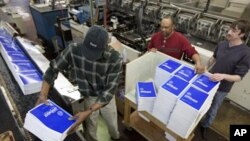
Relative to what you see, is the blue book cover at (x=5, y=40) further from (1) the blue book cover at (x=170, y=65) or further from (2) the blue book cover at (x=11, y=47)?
(1) the blue book cover at (x=170, y=65)

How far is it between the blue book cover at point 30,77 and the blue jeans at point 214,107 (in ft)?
6.01

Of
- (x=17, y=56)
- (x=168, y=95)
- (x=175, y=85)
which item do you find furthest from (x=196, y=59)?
(x=17, y=56)

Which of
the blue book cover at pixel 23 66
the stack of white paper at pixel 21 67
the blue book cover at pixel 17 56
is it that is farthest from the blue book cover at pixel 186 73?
the blue book cover at pixel 17 56

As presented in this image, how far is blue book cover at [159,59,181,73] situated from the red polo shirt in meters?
0.27

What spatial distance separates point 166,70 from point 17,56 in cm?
152

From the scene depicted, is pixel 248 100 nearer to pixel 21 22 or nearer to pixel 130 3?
pixel 130 3

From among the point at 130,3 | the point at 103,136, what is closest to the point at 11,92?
the point at 103,136

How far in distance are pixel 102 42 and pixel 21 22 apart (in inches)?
150

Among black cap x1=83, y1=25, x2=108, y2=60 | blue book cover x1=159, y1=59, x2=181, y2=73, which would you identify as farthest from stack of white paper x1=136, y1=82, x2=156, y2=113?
black cap x1=83, y1=25, x2=108, y2=60

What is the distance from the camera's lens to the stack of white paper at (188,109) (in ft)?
4.86

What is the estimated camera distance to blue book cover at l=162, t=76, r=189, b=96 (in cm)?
160

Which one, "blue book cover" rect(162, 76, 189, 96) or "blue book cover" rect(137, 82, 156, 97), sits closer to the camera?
"blue book cover" rect(162, 76, 189, 96)

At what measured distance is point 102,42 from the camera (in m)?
1.32

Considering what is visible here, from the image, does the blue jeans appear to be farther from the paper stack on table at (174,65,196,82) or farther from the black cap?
the black cap
